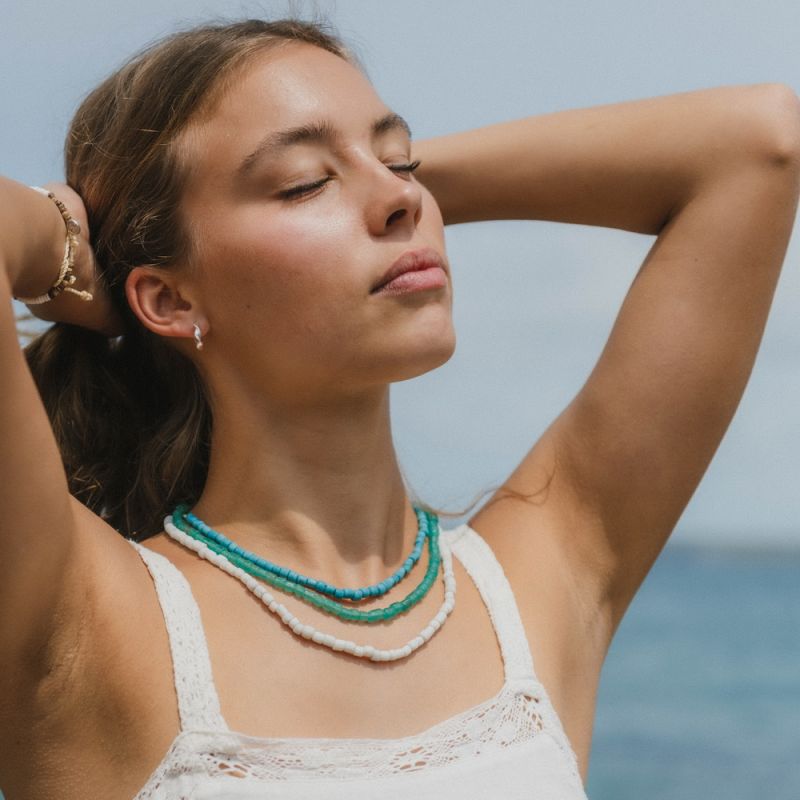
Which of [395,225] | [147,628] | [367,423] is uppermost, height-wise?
[395,225]

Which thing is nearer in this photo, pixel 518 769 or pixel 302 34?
pixel 518 769

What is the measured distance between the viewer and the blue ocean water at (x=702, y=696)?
407 inches

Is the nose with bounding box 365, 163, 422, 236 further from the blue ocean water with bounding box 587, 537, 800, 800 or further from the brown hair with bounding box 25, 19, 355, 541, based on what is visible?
the blue ocean water with bounding box 587, 537, 800, 800

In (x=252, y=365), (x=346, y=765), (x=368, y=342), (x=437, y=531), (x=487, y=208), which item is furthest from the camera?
(x=487, y=208)

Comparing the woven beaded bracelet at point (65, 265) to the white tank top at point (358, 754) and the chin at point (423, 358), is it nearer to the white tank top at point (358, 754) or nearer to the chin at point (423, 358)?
the white tank top at point (358, 754)

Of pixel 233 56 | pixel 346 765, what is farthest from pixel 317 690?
pixel 233 56

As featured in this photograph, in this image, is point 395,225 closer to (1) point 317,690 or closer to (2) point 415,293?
(2) point 415,293

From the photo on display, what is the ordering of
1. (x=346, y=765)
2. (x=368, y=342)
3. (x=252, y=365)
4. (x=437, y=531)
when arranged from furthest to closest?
(x=437, y=531) → (x=252, y=365) → (x=368, y=342) → (x=346, y=765)

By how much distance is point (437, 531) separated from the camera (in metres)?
2.34

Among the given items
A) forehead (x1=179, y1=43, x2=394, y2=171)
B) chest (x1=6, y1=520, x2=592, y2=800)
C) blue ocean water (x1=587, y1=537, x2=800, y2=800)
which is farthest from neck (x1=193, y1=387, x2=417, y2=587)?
blue ocean water (x1=587, y1=537, x2=800, y2=800)

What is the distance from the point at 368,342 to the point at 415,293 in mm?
107

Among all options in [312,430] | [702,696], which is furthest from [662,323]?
[702,696]

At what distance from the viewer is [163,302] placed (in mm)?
2252

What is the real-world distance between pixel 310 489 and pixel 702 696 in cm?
1136
